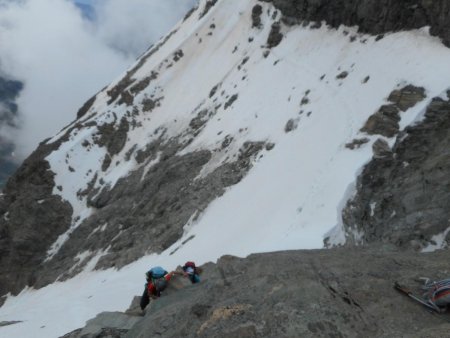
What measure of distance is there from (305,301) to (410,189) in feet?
31.2

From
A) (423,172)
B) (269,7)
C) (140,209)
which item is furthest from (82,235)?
(423,172)

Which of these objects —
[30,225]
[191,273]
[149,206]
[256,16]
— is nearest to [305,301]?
[191,273]

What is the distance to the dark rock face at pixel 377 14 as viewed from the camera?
2625cm

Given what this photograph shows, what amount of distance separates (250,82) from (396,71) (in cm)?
1713

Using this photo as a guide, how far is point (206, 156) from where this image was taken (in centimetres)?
3528

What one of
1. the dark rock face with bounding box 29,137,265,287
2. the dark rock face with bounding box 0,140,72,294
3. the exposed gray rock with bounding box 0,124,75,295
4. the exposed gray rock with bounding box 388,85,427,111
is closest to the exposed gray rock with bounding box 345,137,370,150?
the exposed gray rock with bounding box 388,85,427,111

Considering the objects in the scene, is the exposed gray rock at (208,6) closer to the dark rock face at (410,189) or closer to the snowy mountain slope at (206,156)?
the snowy mountain slope at (206,156)

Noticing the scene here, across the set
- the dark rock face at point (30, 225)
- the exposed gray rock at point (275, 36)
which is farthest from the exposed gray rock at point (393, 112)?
the dark rock face at point (30, 225)

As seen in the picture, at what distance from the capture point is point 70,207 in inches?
1905

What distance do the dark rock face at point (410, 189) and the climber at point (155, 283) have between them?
6.59 metres

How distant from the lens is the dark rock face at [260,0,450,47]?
26.2 meters

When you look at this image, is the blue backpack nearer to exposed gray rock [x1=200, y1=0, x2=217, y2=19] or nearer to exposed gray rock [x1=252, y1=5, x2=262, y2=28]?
exposed gray rock [x1=252, y1=5, x2=262, y2=28]

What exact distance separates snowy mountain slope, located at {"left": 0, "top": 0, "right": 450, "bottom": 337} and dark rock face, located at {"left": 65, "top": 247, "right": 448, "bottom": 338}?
6.87 meters

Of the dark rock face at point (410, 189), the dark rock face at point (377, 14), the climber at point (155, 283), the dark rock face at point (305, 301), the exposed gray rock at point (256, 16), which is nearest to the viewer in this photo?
the dark rock face at point (305, 301)
